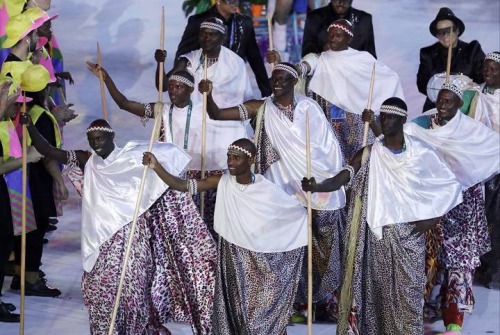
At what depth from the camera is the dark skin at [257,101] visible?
428 inches

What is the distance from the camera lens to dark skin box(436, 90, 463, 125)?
1108 cm

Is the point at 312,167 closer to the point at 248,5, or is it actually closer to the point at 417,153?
the point at 417,153

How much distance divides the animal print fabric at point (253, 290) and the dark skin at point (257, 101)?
130 cm

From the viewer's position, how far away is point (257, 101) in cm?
1123

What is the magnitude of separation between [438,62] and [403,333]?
3.09 metres

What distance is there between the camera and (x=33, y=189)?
451 inches

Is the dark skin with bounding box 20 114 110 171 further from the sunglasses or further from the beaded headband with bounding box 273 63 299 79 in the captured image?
the sunglasses

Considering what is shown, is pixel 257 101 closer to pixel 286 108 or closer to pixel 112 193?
pixel 286 108

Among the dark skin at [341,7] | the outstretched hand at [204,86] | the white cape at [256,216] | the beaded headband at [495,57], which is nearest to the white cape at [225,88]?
the outstretched hand at [204,86]

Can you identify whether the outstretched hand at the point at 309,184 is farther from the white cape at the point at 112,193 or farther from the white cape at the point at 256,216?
the white cape at the point at 112,193

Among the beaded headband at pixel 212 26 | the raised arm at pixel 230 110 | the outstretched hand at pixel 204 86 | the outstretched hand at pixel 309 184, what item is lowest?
the outstretched hand at pixel 309 184

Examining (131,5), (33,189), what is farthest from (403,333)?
(131,5)

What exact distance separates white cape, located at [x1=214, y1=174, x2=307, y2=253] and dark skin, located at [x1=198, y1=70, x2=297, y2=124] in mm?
1048

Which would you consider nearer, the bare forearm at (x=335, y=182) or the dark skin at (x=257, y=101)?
the bare forearm at (x=335, y=182)
